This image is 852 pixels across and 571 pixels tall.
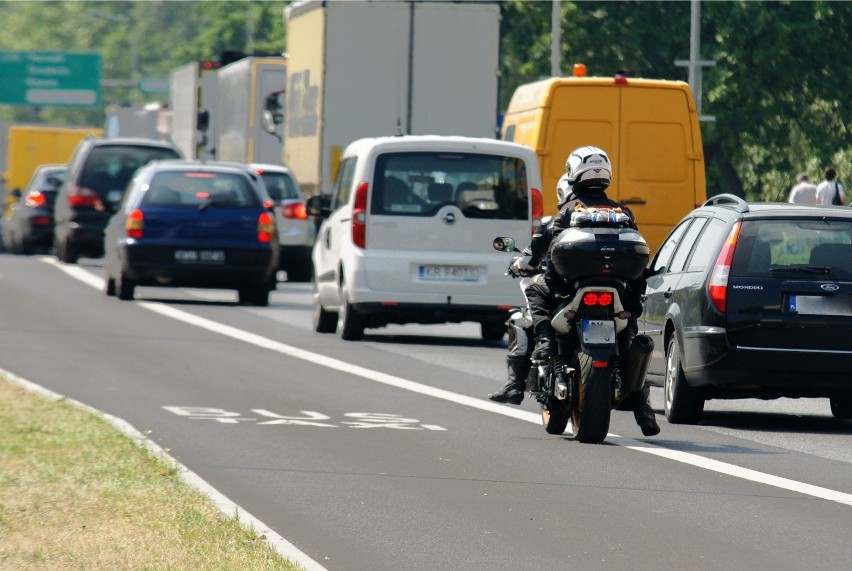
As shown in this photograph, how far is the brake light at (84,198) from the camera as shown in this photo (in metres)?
31.3

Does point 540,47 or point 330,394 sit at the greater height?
point 540,47

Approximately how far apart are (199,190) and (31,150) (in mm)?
31824

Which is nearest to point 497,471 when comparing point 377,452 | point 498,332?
point 377,452

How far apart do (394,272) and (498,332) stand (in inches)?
80.1

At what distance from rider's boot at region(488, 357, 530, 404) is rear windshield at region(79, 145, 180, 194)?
1944cm

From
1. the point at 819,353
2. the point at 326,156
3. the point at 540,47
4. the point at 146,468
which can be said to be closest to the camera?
the point at 146,468

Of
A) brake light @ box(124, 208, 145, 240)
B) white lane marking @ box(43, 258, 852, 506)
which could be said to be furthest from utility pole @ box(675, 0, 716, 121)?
white lane marking @ box(43, 258, 852, 506)

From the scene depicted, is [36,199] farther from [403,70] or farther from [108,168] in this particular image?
[403,70]

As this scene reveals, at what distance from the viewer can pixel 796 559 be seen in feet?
26.7

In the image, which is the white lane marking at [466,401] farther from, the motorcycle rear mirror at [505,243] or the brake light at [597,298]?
the motorcycle rear mirror at [505,243]

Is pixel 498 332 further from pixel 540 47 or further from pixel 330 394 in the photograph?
pixel 540 47

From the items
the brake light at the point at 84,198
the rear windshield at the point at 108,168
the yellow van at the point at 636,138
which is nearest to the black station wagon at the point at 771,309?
the yellow van at the point at 636,138

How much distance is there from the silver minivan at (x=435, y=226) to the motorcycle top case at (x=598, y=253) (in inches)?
301

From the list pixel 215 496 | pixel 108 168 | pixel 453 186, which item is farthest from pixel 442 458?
pixel 108 168
